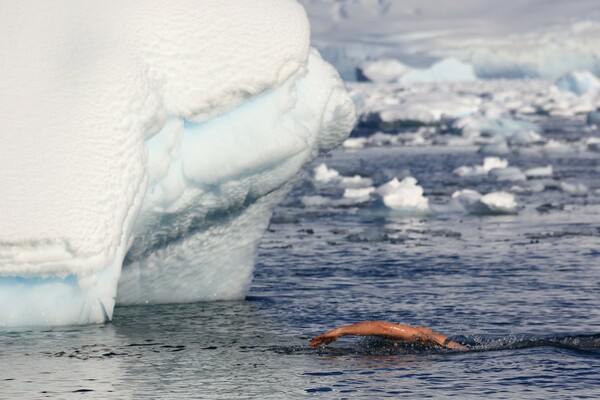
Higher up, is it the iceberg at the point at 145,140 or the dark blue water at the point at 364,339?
the iceberg at the point at 145,140

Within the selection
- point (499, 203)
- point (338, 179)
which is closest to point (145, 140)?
point (499, 203)

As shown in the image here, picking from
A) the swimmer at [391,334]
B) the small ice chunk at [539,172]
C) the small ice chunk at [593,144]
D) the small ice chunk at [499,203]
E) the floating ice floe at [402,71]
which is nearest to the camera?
the swimmer at [391,334]

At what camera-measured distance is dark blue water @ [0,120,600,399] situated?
9039 mm

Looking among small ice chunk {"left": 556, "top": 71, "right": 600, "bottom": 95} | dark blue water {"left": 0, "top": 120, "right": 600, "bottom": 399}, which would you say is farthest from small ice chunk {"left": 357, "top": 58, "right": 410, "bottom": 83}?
dark blue water {"left": 0, "top": 120, "right": 600, "bottom": 399}

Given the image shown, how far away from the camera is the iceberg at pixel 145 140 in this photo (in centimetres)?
1059

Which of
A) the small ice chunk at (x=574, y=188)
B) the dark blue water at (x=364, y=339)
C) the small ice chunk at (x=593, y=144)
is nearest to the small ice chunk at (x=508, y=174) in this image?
the small ice chunk at (x=574, y=188)

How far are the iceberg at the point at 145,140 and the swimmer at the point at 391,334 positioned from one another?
194 cm

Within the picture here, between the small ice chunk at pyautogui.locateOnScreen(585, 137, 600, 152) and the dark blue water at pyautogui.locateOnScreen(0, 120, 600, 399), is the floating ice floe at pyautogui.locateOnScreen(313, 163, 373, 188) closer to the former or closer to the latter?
the dark blue water at pyautogui.locateOnScreen(0, 120, 600, 399)

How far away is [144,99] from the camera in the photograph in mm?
11086

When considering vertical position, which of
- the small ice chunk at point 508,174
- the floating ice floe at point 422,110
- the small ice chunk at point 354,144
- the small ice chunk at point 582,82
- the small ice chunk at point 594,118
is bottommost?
the small ice chunk at point 508,174

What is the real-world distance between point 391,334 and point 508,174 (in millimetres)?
20411

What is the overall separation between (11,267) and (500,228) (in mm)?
11674

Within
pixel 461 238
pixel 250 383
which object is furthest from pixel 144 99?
pixel 461 238

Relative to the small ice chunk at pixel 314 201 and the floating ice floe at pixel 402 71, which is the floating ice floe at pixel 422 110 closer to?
the floating ice floe at pixel 402 71
